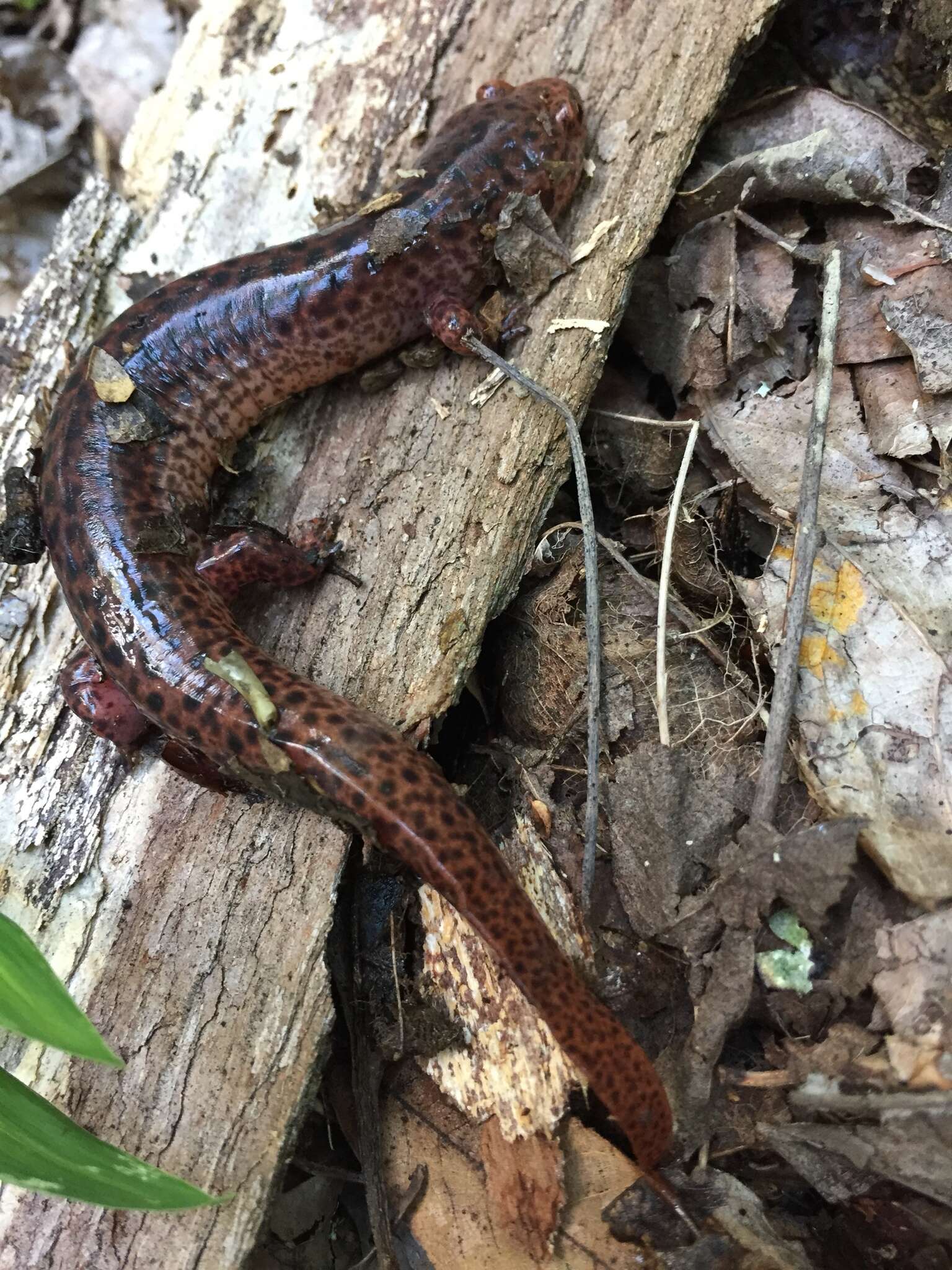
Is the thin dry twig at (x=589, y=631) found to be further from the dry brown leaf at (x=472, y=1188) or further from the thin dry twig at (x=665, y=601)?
the dry brown leaf at (x=472, y=1188)

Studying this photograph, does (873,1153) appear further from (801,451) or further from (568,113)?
(568,113)

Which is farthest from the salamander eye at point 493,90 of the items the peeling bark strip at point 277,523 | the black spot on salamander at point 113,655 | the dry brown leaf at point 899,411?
the black spot on salamander at point 113,655

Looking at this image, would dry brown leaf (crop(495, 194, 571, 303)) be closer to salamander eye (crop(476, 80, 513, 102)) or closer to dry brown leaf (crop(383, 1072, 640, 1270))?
salamander eye (crop(476, 80, 513, 102))

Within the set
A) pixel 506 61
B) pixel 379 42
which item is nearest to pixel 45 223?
pixel 379 42

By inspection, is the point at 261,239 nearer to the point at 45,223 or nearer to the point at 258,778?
the point at 45,223

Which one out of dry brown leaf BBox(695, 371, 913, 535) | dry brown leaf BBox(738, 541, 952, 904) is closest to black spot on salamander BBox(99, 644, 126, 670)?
dry brown leaf BBox(738, 541, 952, 904)

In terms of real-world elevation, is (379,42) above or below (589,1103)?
above
